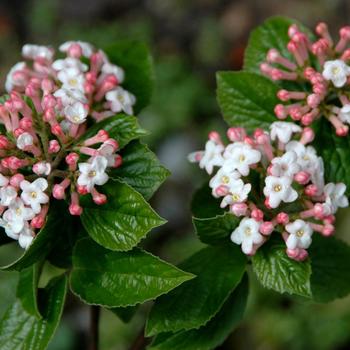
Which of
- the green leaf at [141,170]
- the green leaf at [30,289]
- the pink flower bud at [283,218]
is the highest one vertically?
the green leaf at [141,170]

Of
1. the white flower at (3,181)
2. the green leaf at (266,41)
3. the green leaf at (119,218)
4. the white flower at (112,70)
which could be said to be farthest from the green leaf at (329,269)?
the white flower at (3,181)

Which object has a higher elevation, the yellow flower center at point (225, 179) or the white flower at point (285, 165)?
the white flower at point (285, 165)

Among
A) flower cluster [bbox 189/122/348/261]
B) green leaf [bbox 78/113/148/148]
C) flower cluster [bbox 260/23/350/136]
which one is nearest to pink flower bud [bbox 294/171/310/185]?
flower cluster [bbox 189/122/348/261]

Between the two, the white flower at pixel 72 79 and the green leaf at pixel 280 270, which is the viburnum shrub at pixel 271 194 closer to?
the green leaf at pixel 280 270

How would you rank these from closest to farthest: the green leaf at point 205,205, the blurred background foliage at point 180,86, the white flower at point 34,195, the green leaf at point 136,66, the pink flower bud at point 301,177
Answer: the white flower at point 34,195, the pink flower bud at point 301,177, the green leaf at point 205,205, the green leaf at point 136,66, the blurred background foliage at point 180,86

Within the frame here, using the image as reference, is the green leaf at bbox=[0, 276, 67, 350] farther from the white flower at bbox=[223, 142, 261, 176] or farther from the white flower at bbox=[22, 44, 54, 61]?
the white flower at bbox=[22, 44, 54, 61]

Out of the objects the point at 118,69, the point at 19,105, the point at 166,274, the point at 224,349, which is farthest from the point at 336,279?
the point at 224,349

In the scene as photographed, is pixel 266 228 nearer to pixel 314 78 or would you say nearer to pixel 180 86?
pixel 314 78

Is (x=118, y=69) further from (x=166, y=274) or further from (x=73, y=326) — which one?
(x=73, y=326)
